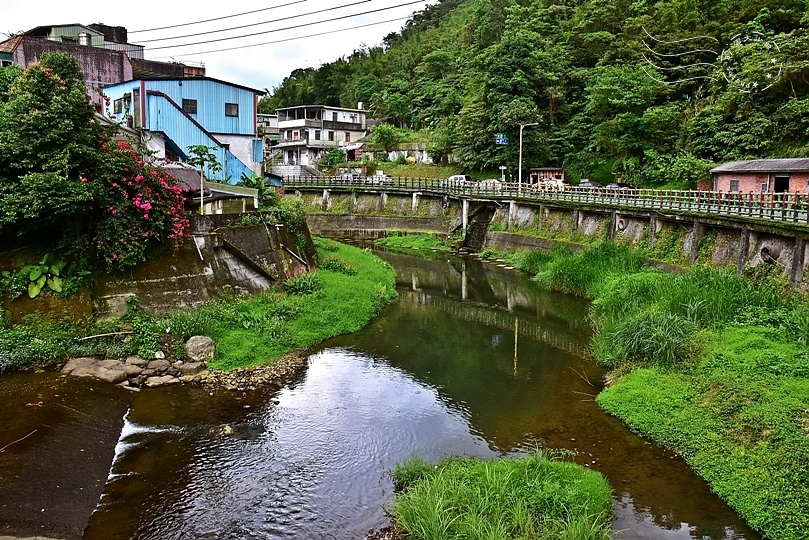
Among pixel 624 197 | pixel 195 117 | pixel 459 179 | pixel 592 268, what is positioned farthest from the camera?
pixel 459 179

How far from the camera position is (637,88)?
4428 cm

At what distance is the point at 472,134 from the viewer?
5591cm

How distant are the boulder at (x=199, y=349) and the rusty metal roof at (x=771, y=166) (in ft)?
87.7

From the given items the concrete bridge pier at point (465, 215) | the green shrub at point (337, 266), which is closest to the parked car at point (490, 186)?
the concrete bridge pier at point (465, 215)

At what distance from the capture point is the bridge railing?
71.9ft

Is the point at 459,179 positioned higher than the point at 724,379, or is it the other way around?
the point at 459,179

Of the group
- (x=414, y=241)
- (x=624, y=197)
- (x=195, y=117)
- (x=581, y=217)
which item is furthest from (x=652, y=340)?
(x=414, y=241)

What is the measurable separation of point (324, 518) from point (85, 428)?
20.2 feet

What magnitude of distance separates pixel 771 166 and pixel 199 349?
2824 centimetres

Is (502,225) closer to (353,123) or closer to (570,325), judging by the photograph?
(570,325)

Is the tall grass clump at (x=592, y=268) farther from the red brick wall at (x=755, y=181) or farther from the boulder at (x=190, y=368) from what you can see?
the boulder at (x=190, y=368)

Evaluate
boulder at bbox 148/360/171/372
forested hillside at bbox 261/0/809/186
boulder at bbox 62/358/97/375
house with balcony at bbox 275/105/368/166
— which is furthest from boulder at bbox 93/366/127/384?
house with balcony at bbox 275/105/368/166

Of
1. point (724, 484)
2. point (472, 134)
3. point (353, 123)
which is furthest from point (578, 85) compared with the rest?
point (724, 484)

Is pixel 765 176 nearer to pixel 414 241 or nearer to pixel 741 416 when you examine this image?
pixel 741 416
